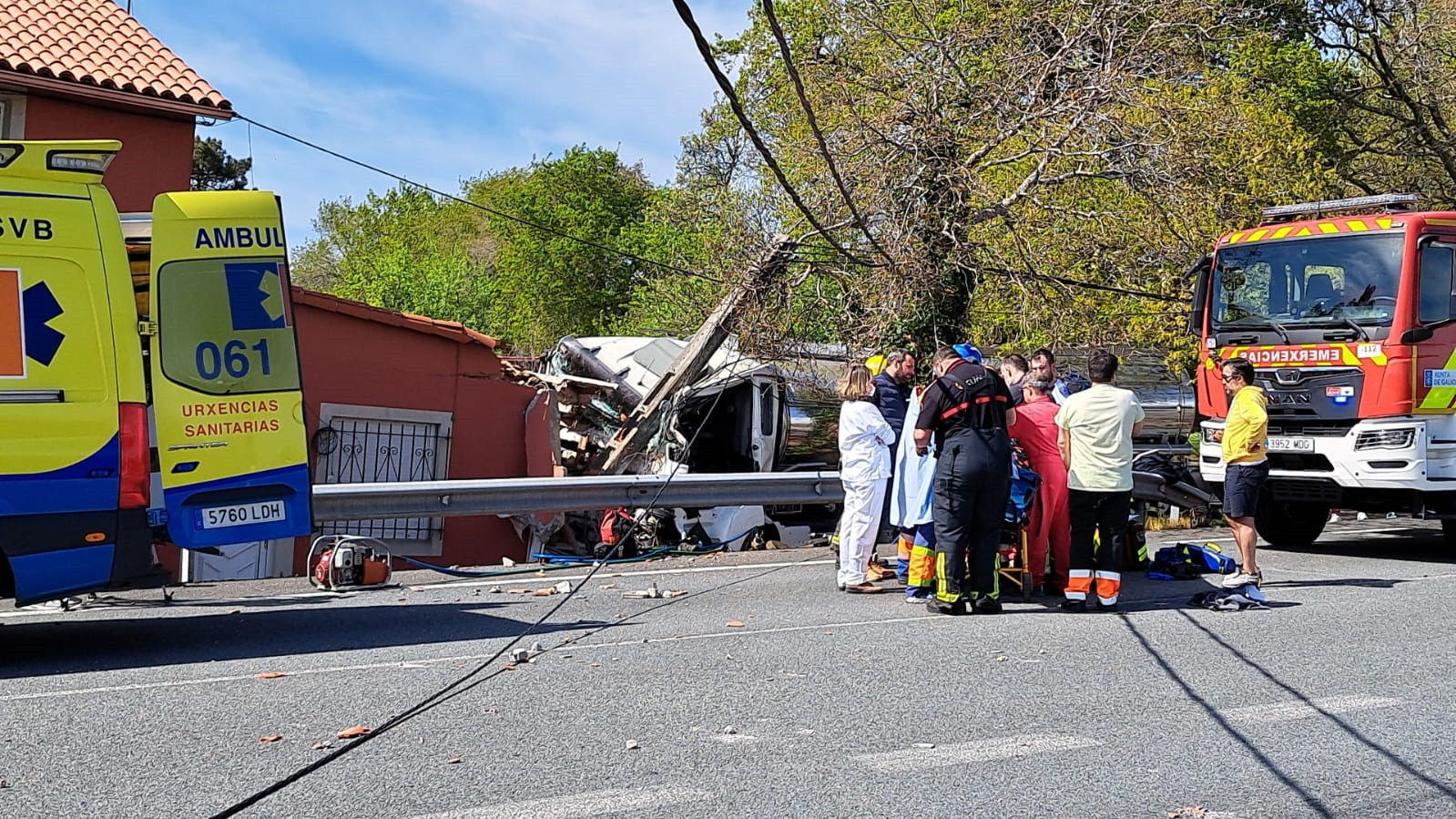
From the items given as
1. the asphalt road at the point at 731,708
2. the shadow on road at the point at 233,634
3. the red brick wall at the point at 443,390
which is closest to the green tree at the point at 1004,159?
the red brick wall at the point at 443,390

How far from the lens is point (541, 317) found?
54.7 meters

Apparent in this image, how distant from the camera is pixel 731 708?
19.0 ft

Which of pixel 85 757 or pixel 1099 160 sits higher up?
pixel 1099 160

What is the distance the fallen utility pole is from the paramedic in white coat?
7.31 meters

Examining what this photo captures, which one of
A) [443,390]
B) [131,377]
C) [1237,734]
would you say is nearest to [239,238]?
[131,377]

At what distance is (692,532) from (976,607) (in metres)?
6.65

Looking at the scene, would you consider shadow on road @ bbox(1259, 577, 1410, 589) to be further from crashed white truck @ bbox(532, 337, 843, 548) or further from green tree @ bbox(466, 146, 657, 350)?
green tree @ bbox(466, 146, 657, 350)

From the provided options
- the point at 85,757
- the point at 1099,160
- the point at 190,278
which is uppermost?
the point at 1099,160

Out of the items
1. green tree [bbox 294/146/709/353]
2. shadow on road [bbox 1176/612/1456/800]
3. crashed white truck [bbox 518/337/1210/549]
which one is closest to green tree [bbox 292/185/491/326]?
green tree [bbox 294/146/709/353]

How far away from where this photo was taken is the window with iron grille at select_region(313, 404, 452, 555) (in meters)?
14.9

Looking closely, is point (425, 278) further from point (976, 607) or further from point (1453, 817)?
point (1453, 817)

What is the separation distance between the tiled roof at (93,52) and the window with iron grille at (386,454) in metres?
3.94

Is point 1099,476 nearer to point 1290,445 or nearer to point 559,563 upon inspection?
point 1290,445

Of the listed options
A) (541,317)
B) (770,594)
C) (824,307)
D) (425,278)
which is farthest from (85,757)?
(541,317)
